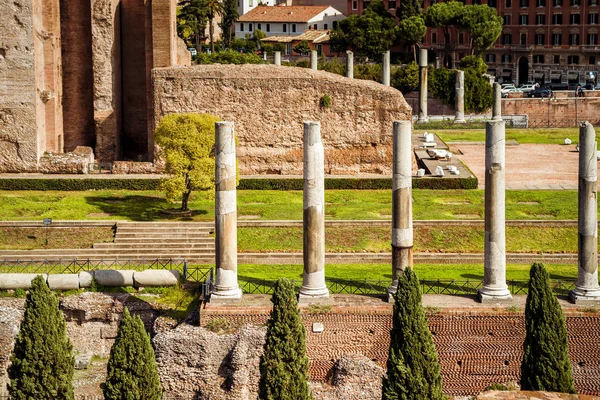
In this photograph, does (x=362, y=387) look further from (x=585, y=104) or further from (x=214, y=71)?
(x=585, y=104)

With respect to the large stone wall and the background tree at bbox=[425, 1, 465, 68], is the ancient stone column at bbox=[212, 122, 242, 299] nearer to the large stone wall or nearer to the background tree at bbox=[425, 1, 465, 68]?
the large stone wall

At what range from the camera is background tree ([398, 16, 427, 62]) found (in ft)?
342

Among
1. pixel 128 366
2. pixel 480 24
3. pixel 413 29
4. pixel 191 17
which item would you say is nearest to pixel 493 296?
pixel 128 366

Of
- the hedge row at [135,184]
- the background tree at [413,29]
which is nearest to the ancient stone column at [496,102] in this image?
the hedge row at [135,184]

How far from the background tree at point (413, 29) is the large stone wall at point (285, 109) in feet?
163

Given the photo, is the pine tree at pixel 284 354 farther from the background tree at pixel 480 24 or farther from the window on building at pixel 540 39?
the window on building at pixel 540 39

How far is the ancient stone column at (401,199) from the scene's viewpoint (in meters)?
35.7

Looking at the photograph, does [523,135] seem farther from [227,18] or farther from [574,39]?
[227,18]

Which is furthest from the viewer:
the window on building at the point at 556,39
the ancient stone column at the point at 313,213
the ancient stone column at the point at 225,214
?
the window on building at the point at 556,39

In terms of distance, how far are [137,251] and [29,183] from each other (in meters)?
10.9

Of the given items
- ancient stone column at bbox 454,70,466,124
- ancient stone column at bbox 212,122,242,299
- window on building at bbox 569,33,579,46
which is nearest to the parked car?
ancient stone column at bbox 454,70,466,124

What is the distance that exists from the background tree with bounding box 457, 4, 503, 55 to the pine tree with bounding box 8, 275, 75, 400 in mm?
75209

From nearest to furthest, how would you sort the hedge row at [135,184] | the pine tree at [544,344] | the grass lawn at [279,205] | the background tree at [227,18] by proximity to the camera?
1. the pine tree at [544,344]
2. the grass lawn at [279,205]
3. the hedge row at [135,184]
4. the background tree at [227,18]

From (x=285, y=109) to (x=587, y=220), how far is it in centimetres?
2169
